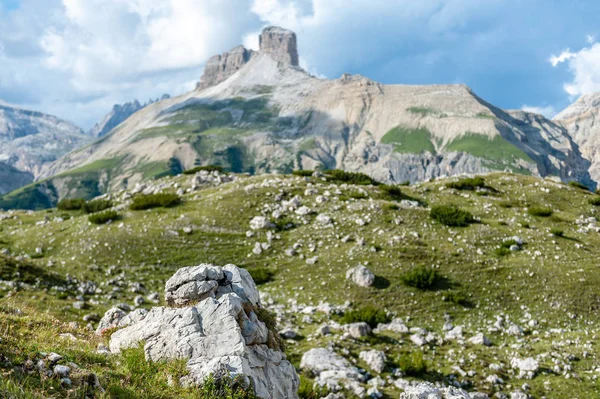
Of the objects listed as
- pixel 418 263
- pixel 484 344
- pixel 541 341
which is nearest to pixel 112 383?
pixel 484 344

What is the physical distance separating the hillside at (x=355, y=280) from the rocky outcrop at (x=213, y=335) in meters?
0.61

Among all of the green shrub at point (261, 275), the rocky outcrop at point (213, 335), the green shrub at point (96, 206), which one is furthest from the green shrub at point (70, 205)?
the rocky outcrop at point (213, 335)

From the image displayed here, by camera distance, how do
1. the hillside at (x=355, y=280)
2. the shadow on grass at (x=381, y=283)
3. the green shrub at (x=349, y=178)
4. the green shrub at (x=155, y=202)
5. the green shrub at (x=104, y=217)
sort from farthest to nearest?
1. the green shrub at (x=349, y=178)
2. the green shrub at (x=155, y=202)
3. the green shrub at (x=104, y=217)
4. the shadow on grass at (x=381, y=283)
5. the hillside at (x=355, y=280)

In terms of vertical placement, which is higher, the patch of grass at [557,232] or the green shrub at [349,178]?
the green shrub at [349,178]

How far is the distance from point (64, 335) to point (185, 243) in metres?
20.8

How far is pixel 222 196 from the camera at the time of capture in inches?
1529

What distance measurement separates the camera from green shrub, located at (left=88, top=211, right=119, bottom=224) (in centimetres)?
3506

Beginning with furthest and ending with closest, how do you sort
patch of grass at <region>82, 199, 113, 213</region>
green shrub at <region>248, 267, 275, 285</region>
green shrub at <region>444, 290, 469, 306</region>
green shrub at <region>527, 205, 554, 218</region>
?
patch of grass at <region>82, 199, 113, 213</region>, green shrub at <region>527, 205, 554, 218</region>, green shrub at <region>248, 267, 275, 285</region>, green shrub at <region>444, 290, 469, 306</region>

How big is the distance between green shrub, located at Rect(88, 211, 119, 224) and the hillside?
0.77 metres

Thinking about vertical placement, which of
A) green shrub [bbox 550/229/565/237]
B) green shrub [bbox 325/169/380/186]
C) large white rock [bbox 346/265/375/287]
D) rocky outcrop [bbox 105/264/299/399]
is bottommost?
large white rock [bbox 346/265/375/287]

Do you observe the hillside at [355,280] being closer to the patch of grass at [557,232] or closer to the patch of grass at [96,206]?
the patch of grass at [557,232]

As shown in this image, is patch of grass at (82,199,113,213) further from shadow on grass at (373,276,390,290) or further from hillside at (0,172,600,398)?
shadow on grass at (373,276,390,290)

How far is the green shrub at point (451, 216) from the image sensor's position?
3231cm

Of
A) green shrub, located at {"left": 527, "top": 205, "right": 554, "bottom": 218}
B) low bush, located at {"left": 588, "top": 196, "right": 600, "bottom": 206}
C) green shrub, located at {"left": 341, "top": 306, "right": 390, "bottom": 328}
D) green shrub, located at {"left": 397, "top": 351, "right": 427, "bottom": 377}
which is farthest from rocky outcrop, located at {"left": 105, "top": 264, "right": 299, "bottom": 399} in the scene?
low bush, located at {"left": 588, "top": 196, "right": 600, "bottom": 206}
